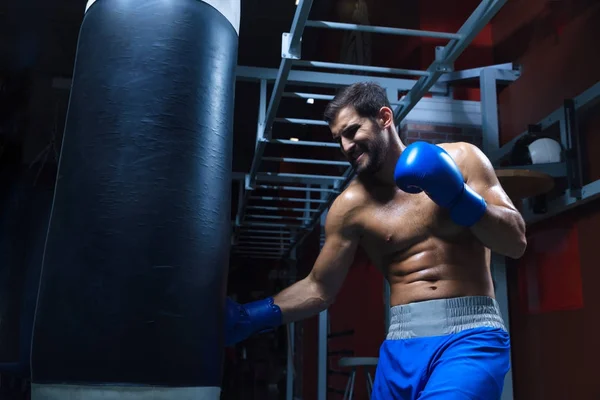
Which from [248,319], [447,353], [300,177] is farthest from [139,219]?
[300,177]

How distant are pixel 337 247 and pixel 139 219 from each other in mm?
1049

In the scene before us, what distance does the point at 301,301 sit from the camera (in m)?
2.40

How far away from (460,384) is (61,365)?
1141 mm

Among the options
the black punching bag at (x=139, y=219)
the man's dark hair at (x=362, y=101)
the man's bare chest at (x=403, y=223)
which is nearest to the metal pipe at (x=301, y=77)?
the man's dark hair at (x=362, y=101)

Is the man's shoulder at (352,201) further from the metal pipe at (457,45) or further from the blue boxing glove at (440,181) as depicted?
the metal pipe at (457,45)

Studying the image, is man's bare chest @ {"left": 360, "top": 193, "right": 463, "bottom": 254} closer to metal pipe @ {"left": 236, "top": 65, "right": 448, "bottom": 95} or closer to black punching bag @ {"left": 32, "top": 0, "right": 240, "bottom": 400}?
black punching bag @ {"left": 32, "top": 0, "right": 240, "bottom": 400}

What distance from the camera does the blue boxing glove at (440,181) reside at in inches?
70.8

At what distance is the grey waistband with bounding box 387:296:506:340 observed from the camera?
1.99 metres

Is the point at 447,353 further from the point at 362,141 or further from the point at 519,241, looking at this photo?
the point at 362,141

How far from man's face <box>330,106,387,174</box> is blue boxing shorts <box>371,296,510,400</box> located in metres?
0.55

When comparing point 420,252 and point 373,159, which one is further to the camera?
point 373,159

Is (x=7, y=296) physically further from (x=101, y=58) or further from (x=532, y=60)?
(x=532, y=60)

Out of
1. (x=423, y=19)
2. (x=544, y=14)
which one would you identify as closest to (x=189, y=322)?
(x=544, y=14)

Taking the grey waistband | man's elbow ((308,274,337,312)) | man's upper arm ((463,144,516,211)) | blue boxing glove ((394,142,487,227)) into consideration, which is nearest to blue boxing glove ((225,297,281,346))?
man's elbow ((308,274,337,312))
